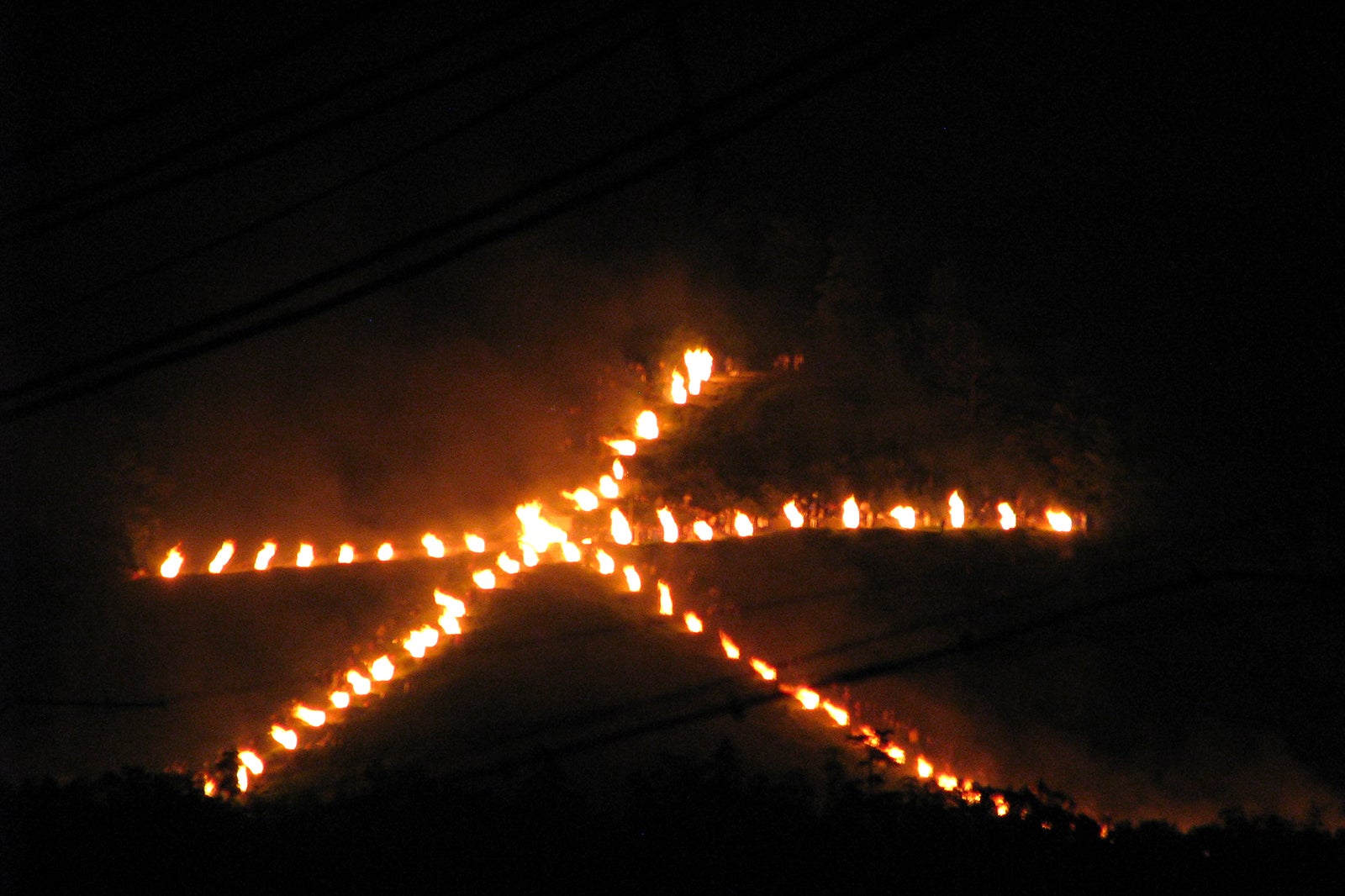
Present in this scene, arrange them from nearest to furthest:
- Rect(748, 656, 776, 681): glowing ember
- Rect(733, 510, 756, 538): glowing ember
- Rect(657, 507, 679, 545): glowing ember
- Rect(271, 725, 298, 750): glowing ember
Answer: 1. Rect(748, 656, 776, 681): glowing ember
2. Rect(271, 725, 298, 750): glowing ember
3. Rect(733, 510, 756, 538): glowing ember
4. Rect(657, 507, 679, 545): glowing ember

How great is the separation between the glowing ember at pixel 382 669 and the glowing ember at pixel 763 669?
9.87ft

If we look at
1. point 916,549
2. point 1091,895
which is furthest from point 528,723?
point 1091,895

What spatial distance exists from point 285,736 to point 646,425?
4.28m

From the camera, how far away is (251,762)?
8.31 meters

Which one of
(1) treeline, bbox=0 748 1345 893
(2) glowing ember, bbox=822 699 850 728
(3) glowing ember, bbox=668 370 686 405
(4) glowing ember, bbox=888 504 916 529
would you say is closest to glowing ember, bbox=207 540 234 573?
(1) treeline, bbox=0 748 1345 893

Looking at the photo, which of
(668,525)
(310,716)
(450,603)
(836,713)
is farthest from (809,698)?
(310,716)

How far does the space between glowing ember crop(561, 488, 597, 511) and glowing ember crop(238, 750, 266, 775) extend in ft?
11.4

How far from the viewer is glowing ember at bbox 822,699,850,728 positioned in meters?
7.88

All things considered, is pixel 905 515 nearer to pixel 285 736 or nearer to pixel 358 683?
pixel 358 683

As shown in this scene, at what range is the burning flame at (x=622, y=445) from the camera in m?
10.1

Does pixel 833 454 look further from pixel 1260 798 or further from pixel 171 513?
pixel 171 513

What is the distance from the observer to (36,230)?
3555mm

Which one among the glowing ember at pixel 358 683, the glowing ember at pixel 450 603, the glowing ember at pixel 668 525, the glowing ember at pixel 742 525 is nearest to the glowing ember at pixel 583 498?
the glowing ember at pixel 668 525

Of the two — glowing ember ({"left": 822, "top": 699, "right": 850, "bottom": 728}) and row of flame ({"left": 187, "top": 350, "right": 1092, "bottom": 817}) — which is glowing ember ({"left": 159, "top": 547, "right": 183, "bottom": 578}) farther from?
glowing ember ({"left": 822, "top": 699, "right": 850, "bottom": 728})
